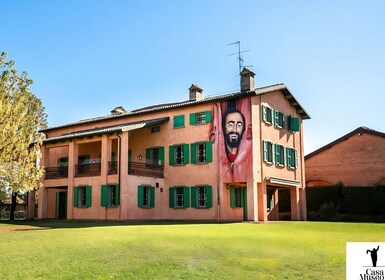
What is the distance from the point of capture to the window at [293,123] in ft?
110

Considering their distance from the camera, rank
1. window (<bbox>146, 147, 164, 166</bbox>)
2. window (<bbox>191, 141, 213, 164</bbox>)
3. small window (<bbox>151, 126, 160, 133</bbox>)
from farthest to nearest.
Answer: small window (<bbox>151, 126, 160, 133</bbox>) < window (<bbox>146, 147, 164, 166</bbox>) < window (<bbox>191, 141, 213, 164</bbox>)

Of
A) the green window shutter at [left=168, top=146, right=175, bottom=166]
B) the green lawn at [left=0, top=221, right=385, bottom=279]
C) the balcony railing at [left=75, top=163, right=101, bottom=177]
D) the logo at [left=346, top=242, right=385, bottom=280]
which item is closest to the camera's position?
the logo at [left=346, top=242, right=385, bottom=280]

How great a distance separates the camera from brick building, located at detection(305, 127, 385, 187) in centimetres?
3759

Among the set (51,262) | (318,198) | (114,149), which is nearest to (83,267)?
(51,262)

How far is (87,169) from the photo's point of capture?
102 ft

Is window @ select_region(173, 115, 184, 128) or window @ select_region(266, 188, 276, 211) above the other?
window @ select_region(173, 115, 184, 128)

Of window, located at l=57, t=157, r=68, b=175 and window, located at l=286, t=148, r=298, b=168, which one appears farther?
window, located at l=286, t=148, r=298, b=168

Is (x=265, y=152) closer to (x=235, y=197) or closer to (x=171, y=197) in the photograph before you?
(x=235, y=197)

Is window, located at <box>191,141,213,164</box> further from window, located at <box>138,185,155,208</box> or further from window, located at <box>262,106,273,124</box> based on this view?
window, located at <box>262,106,273,124</box>

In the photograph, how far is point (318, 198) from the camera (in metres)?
35.2

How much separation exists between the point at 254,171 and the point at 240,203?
3.04 m

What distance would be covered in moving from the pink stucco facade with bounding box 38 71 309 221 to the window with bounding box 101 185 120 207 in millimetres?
62

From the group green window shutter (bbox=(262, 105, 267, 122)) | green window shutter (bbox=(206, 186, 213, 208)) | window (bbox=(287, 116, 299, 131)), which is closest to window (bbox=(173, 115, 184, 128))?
green window shutter (bbox=(206, 186, 213, 208))

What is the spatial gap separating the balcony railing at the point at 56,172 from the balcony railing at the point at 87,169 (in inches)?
51.9
